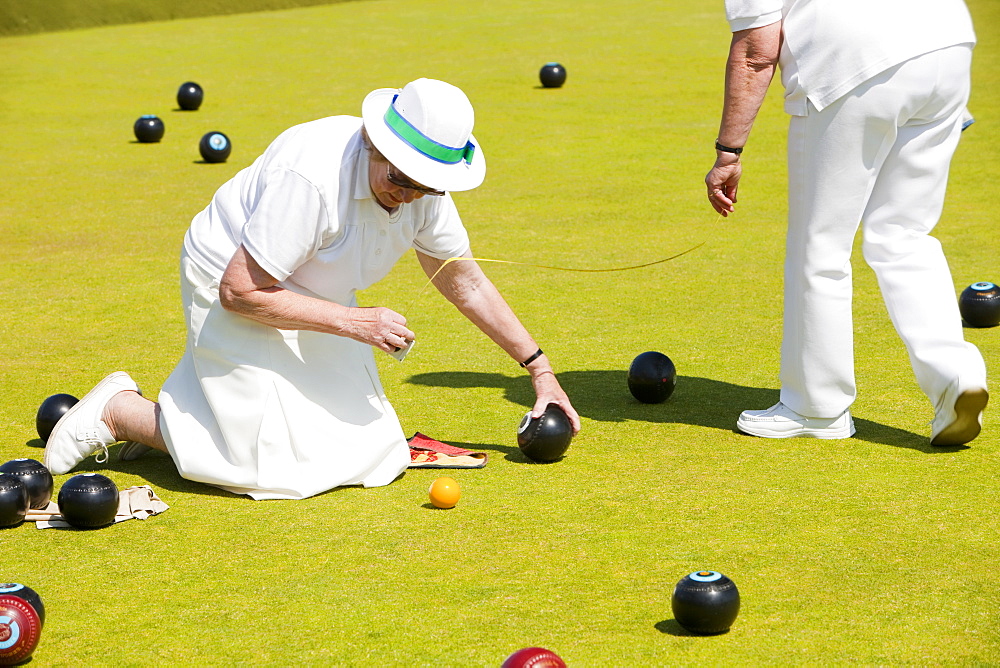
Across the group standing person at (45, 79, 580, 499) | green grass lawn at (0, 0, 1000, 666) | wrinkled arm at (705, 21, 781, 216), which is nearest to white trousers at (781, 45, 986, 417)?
wrinkled arm at (705, 21, 781, 216)

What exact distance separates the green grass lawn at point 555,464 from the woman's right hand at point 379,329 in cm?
60

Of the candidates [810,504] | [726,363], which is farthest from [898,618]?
[726,363]

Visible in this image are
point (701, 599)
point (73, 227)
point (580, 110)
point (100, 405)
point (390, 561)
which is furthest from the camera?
point (580, 110)

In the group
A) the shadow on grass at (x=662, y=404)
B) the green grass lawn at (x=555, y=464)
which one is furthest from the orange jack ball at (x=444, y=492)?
the shadow on grass at (x=662, y=404)

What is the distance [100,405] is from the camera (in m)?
4.75

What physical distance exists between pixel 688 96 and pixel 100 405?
9558 millimetres

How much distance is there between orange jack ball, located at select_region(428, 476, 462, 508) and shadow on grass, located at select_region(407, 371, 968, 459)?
63 cm

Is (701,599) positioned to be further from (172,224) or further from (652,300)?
(172,224)

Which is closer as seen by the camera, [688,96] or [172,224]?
[172,224]

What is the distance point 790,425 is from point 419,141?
79.0 inches

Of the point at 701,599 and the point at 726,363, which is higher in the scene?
the point at 701,599

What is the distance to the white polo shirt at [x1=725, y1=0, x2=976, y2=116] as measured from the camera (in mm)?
4523

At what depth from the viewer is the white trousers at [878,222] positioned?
4.60 meters

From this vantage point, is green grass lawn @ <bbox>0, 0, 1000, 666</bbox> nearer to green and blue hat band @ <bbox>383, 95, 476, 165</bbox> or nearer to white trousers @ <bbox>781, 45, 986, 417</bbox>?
white trousers @ <bbox>781, 45, 986, 417</bbox>
